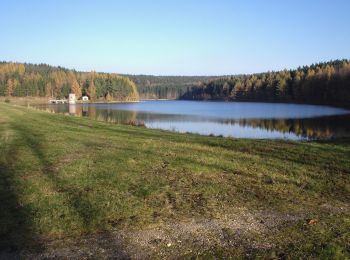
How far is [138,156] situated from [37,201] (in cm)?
519

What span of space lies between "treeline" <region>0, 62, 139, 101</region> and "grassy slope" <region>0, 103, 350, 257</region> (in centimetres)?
14069

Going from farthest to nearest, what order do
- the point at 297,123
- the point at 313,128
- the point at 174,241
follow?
the point at 297,123, the point at 313,128, the point at 174,241

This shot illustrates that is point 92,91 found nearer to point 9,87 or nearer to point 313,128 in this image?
point 9,87

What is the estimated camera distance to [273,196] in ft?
29.0

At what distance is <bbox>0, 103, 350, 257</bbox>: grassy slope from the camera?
6.68 m

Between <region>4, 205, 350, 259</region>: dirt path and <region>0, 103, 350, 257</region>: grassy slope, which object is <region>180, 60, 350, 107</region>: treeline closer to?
<region>0, 103, 350, 257</region>: grassy slope

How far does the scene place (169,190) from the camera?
9.04 m

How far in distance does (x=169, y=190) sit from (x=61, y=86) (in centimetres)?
16296

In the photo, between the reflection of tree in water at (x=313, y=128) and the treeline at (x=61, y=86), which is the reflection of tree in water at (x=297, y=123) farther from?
the treeline at (x=61, y=86)

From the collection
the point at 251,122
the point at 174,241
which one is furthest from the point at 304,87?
the point at 174,241

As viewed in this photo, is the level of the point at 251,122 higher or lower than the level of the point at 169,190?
lower

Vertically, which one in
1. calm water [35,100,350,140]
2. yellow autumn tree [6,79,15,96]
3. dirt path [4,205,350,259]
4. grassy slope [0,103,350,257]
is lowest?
calm water [35,100,350,140]

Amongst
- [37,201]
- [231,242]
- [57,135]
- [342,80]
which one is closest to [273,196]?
[231,242]

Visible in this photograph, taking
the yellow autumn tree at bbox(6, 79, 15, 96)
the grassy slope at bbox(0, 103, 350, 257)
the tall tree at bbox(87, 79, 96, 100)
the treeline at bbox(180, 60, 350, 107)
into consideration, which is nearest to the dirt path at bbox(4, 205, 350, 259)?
the grassy slope at bbox(0, 103, 350, 257)
